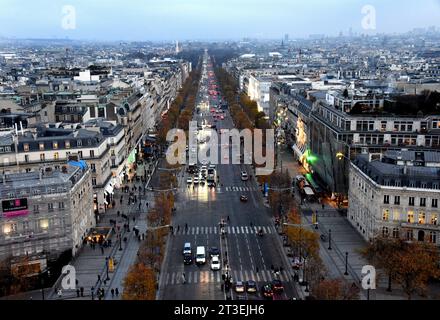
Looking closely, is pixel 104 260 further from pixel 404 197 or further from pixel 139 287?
pixel 404 197

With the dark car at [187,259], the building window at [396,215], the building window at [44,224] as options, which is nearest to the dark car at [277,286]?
the dark car at [187,259]

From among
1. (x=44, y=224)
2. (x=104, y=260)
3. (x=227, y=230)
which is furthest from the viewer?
(x=227, y=230)

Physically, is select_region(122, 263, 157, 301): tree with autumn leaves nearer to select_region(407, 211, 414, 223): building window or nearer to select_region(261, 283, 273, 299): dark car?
select_region(261, 283, 273, 299): dark car

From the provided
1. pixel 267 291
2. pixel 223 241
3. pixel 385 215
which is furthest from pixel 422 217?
pixel 223 241

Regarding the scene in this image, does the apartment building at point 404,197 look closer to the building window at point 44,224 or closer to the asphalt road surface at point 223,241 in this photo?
the asphalt road surface at point 223,241

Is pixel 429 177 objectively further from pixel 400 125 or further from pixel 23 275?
pixel 23 275
